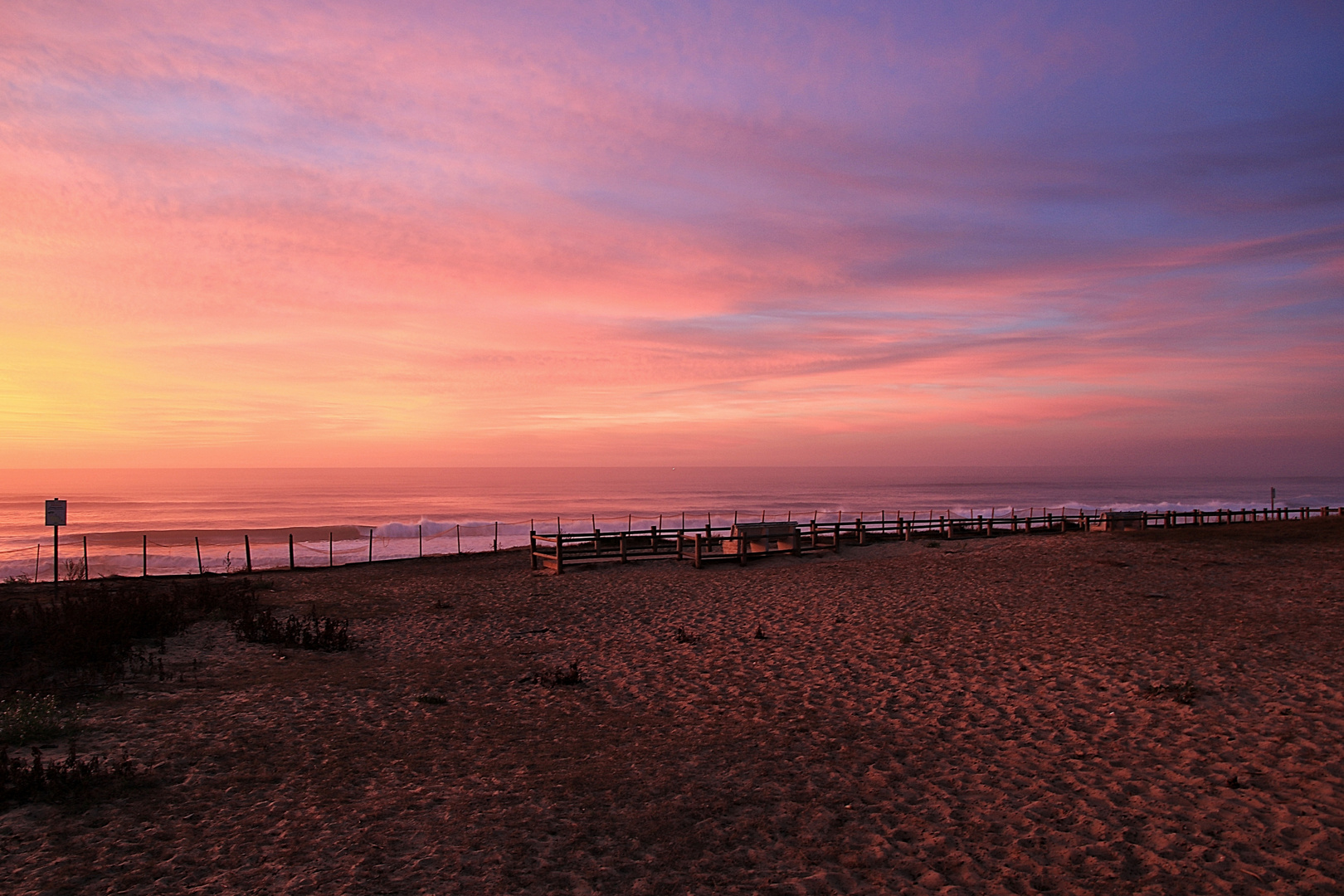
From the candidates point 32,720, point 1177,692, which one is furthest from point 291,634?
point 1177,692

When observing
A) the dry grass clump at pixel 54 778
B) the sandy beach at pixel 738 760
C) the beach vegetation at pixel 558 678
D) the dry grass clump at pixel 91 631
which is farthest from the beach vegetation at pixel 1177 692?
the dry grass clump at pixel 91 631

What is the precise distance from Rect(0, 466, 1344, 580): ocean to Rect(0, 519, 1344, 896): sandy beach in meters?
17.1

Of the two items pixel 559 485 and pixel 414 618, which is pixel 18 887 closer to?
pixel 414 618

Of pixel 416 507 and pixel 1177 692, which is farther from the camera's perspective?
pixel 416 507

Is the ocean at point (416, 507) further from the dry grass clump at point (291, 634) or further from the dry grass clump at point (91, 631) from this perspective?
the dry grass clump at point (291, 634)

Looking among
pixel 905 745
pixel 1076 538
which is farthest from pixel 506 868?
pixel 1076 538

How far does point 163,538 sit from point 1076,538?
59590mm

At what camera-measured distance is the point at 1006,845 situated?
600 cm

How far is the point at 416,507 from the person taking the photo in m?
88.4

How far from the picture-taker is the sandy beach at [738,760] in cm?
559

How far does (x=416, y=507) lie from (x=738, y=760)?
86.3 m

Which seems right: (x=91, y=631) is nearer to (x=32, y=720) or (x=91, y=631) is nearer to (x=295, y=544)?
(x=32, y=720)

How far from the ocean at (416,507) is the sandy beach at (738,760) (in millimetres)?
17141

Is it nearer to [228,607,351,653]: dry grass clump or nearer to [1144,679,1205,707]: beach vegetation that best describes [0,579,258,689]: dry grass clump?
[228,607,351,653]: dry grass clump
